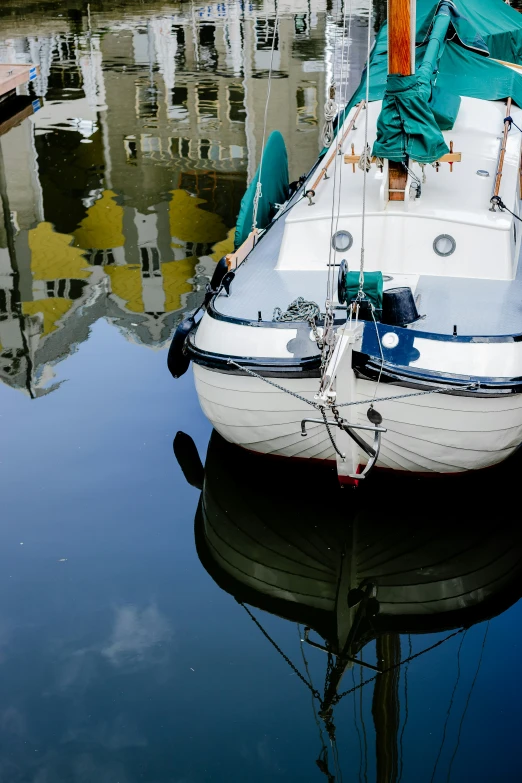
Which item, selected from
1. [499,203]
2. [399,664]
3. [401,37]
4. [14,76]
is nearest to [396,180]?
[499,203]

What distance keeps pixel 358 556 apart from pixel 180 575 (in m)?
1.55

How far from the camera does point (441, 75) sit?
43.0ft

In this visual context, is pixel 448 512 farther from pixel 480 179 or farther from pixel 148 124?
pixel 148 124

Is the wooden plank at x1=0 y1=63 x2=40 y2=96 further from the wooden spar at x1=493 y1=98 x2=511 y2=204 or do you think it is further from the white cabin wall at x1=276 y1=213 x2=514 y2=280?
the white cabin wall at x1=276 y1=213 x2=514 y2=280

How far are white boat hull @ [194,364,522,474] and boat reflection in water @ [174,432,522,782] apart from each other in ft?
1.33

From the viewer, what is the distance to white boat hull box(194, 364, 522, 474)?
8.26 m

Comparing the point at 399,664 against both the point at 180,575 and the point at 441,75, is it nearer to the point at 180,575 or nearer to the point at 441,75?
the point at 180,575

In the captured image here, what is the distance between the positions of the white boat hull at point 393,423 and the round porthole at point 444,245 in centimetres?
195

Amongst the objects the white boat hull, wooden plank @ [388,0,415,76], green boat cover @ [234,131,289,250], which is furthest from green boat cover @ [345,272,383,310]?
green boat cover @ [234,131,289,250]

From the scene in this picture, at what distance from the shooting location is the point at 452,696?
708 cm

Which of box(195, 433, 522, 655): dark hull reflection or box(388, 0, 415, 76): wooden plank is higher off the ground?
box(388, 0, 415, 76): wooden plank

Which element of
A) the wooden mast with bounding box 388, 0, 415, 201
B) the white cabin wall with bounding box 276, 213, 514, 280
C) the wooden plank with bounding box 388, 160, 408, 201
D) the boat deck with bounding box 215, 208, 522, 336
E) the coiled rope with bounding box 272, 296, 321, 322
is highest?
the wooden mast with bounding box 388, 0, 415, 201

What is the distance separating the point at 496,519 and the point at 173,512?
2.98 metres

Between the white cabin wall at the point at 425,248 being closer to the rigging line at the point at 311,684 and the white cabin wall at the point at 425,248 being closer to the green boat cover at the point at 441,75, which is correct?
the green boat cover at the point at 441,75
